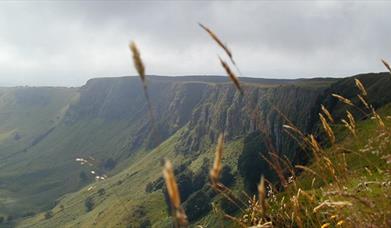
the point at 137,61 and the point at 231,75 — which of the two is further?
the point at 231,75

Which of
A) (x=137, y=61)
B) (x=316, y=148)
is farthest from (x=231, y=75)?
(x=316, y=148)

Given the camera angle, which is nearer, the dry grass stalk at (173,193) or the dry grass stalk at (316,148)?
the dry grass stalk at (173,193)

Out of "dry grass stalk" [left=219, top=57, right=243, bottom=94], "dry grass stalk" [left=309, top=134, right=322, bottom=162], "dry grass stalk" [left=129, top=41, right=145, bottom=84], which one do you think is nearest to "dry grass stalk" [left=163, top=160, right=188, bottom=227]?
"dry grass stalk" [left=129, top=41, right=145, bottom=84]

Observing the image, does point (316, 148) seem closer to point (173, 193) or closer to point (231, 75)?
point (231, 75)

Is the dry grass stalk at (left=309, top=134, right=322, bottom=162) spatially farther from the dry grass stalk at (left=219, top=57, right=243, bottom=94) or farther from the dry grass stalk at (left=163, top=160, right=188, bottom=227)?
the dry grass stalk at (left=163, top=160, right=188, bottom=227)

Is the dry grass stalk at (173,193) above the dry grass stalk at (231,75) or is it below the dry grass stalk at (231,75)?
below

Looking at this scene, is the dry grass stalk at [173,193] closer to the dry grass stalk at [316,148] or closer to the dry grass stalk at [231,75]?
the dry grass stalk at [231,75]

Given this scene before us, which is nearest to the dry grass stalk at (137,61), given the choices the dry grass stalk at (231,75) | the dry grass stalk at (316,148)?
the dry grass stalk at (231,75)

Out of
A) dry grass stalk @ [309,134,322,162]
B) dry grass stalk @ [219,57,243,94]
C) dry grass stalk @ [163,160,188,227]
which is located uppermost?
dry grass stalk @ [219,57,243,94]

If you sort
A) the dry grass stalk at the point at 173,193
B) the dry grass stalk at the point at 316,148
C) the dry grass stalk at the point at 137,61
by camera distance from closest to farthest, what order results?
the dry grass stalk at the point at 173,193 < the dry grass stalk at the point at 137,61 < the dry grass stalk at the point at 316,148

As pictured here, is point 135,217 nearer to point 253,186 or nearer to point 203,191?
point 203,191

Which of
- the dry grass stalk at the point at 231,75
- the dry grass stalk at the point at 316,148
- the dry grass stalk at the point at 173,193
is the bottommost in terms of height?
the dry grass stalk at the point at 316,148
